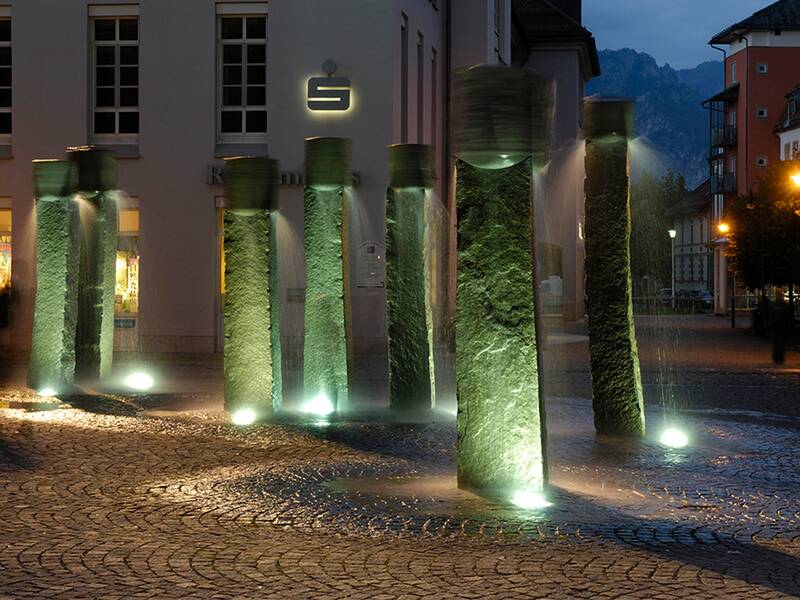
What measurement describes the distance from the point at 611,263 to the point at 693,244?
122332mm

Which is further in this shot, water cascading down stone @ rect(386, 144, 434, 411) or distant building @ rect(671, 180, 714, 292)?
distant building @ rect(671, 180, 714, 292)

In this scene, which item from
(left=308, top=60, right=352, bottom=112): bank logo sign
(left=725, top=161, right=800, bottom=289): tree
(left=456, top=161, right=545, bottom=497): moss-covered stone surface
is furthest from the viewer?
(left=725, top=161, right=800, bottom=289): tree

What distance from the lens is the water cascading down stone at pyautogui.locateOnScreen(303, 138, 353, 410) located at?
16.3m

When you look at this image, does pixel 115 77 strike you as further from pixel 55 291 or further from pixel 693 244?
pixel 693 244

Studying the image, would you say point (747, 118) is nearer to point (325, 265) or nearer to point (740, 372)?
point (740, 372)

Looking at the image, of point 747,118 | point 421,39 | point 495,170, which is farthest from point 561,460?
point 747,118

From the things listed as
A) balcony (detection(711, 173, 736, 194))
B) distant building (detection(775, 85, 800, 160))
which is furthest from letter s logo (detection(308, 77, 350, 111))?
balcony (detection(711, 173, 736, 194))

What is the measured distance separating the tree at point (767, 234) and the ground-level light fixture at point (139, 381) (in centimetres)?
2358

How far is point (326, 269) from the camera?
53.5 ft

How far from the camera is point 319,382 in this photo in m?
16.4

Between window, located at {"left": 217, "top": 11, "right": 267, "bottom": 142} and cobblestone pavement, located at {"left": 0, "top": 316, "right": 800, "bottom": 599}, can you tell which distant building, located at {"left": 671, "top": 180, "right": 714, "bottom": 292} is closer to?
window, located at {"left": 217, "top": 11, "right": 267, "bottom": 142}

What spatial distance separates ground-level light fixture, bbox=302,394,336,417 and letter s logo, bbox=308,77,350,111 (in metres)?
13.9

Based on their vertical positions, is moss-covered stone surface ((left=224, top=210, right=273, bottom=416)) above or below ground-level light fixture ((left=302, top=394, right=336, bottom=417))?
above

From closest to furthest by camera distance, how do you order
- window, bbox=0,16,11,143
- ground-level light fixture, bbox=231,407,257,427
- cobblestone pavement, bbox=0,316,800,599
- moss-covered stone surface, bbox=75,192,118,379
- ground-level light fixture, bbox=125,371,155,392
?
cobblestone pavement, bbox=0,316,800,599 < ground-level light fixture, bbox=231,407,257,427 < moss-covered stone surface, bbox=75,192,118,379 < ground-level light fixture, bbox=125,371,155,392 < window, bbox=0,16,11,143
